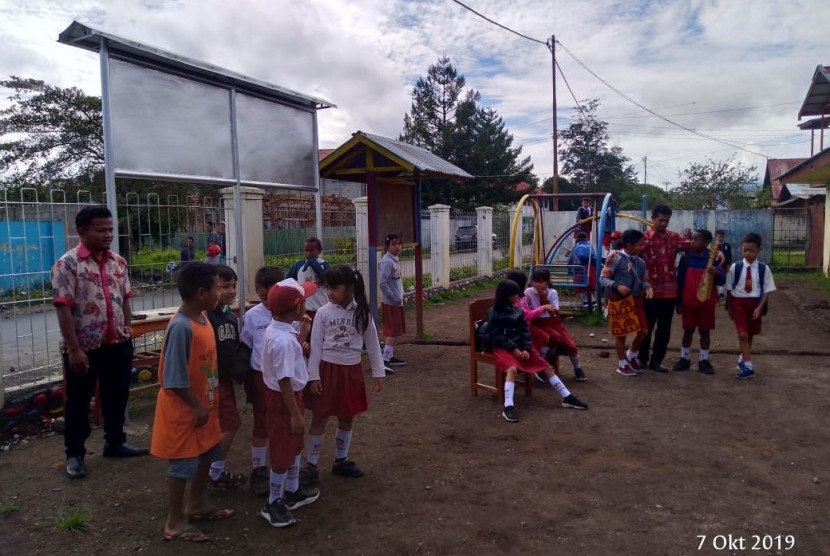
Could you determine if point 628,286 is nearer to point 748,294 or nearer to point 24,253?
point 748,294

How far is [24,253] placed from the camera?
17.9 ft

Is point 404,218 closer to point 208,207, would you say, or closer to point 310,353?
point 208,207

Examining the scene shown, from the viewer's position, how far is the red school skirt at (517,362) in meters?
5.56

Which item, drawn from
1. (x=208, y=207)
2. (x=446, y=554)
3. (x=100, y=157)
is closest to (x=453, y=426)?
(x=446, y=554)

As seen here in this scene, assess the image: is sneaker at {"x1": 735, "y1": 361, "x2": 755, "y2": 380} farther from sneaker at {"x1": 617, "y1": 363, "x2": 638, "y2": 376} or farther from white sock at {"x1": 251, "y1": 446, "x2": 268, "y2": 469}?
white sock at {"x1": 251, "y1": 446, "x2": 268, "y2": 469}

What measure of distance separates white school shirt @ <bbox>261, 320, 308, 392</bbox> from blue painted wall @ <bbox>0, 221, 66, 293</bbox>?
3.23 meters

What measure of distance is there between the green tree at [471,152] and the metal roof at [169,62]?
90.8 ft

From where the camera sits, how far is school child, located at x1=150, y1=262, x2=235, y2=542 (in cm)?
314

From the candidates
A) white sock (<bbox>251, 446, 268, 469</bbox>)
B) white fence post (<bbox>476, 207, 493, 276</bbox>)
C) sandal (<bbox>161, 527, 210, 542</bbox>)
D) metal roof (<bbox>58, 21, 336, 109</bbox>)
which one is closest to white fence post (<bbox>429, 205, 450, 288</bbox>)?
white fence post (<bbox>476, 207, 493, 276</bbox>)

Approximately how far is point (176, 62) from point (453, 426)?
159 inches

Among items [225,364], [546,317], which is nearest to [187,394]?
[225,364]

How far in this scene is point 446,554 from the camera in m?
3.20

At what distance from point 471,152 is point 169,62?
107ft

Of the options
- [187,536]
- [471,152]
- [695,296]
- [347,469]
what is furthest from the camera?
[471,152]
